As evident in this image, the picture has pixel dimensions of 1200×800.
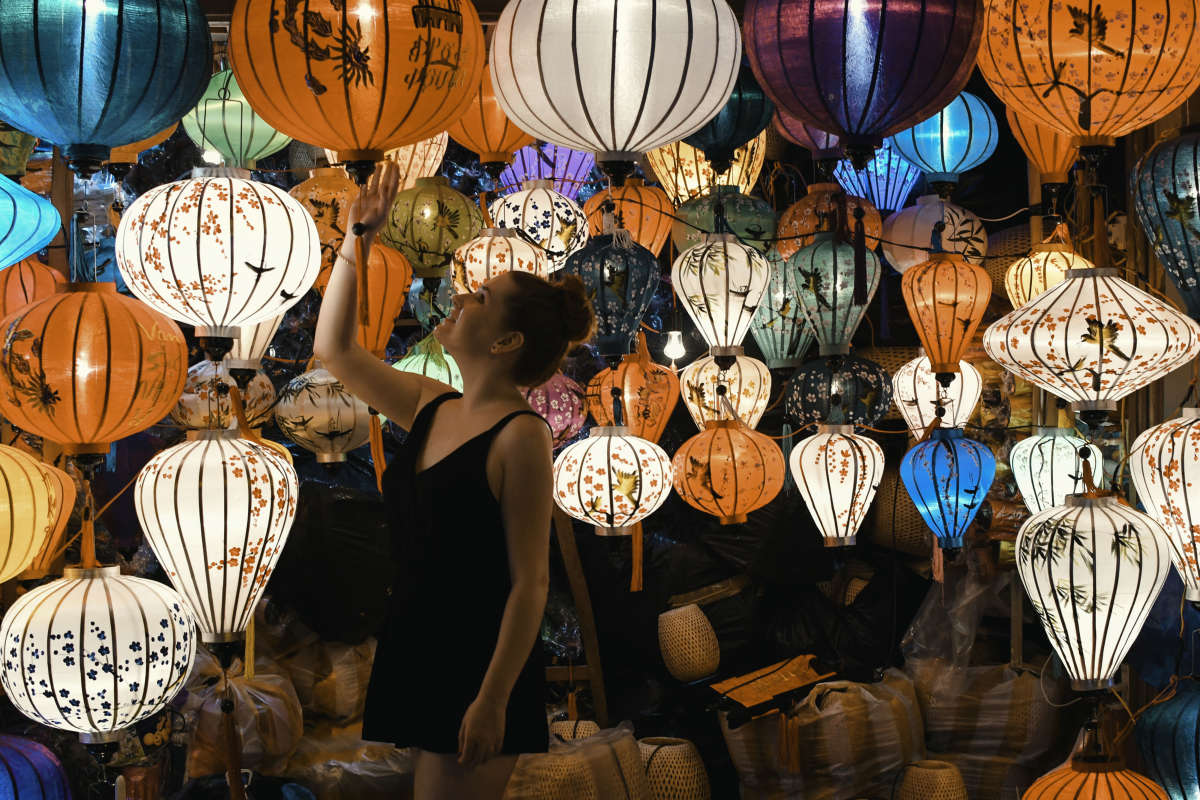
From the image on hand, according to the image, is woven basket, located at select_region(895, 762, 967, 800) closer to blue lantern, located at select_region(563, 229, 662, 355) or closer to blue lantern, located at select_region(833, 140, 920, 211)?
blue lantern, located at select_region(833, 140, 920, 211)

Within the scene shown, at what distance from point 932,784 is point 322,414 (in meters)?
2.69

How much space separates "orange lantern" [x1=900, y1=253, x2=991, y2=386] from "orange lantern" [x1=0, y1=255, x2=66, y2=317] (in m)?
2.37

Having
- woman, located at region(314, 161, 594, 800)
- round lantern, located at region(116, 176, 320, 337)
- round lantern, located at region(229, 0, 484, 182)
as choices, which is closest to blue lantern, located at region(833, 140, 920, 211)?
round lantern, located at region(116, 176, 320, 337)

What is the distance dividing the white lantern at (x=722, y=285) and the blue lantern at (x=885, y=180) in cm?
120

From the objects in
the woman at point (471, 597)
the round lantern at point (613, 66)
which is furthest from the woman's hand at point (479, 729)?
the round lantern at point (613, 66)

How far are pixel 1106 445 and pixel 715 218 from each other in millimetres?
1867

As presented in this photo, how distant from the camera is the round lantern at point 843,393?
408 centimetres

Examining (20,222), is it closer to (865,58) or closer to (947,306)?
(865,58)

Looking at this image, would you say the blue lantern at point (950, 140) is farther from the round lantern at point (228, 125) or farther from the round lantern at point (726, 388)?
the round lantern at point (228, 125)

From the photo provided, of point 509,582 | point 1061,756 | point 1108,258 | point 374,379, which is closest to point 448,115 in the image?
point 374,379

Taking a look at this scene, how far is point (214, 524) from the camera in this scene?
2.70 m

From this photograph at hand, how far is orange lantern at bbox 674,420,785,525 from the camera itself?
393 centimetres

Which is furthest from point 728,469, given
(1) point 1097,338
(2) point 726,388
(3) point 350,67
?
(3) point 350,67

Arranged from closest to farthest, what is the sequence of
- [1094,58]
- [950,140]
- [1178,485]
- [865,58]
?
1. [865,58]
2. [1094,58]
3. [1178,485]
4. [950,140]
